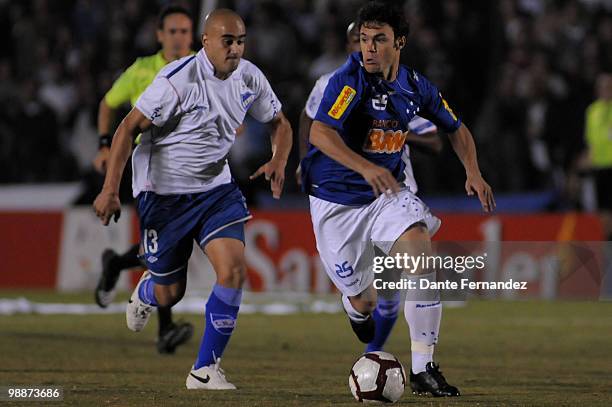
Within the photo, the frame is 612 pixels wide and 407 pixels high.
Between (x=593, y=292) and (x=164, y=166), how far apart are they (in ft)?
31.4

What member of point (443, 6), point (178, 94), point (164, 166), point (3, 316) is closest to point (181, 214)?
point (164, 166)

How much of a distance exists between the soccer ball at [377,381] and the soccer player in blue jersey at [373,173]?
425 mm

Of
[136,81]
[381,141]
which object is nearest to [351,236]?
[381,141]

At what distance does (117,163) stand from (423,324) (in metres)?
2.04

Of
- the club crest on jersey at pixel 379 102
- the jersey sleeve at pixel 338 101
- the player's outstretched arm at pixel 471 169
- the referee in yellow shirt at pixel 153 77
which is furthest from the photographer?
the referee in yellow shirt at pixel 153 77

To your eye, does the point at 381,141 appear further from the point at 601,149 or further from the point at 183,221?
the point at 601,149

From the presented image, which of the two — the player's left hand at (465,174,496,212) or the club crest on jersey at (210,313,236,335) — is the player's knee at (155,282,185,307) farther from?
the player's left hand at (465,174,496,212)

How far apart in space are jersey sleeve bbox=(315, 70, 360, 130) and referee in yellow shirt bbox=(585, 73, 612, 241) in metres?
9.85

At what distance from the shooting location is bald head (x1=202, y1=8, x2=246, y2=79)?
318 inches

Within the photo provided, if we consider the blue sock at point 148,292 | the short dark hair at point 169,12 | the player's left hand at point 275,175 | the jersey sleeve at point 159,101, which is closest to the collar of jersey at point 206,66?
the jersey sleeve at point 159,101

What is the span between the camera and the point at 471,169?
26.6 ft

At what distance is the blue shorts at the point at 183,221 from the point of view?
8.41m

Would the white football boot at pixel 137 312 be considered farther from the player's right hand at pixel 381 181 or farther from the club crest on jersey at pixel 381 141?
the player's right hand at pixel 381 181

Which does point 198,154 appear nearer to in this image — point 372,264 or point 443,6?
point 372,264
